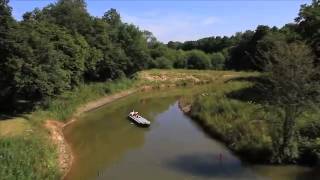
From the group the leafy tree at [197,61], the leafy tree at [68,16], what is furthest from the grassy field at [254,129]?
the leafy tree at [197,61]

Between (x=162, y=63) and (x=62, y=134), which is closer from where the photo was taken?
(x=62, y=134)

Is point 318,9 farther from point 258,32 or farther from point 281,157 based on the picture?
point 258,32

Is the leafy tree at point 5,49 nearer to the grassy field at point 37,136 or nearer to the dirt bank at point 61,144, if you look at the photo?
the grassy field at point 37,136

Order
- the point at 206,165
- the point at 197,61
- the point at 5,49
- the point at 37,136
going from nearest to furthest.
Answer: the point at 206,165, the point at 37,136, the point at 5,49, the point at 197,61

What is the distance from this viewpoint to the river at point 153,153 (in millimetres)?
29266

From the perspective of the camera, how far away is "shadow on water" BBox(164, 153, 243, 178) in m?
→ 29.6

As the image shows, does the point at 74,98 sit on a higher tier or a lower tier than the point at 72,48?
lower

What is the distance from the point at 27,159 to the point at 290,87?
54.0 ft

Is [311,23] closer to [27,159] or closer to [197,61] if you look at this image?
[27,159]

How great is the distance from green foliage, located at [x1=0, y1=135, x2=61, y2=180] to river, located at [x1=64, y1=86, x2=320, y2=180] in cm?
175

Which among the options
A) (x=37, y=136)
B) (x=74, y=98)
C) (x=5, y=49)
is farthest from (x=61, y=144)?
(x=74, y=98)

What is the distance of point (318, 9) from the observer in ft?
188

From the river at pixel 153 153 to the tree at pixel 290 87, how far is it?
1665 mm

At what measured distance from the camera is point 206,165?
1243 inches
